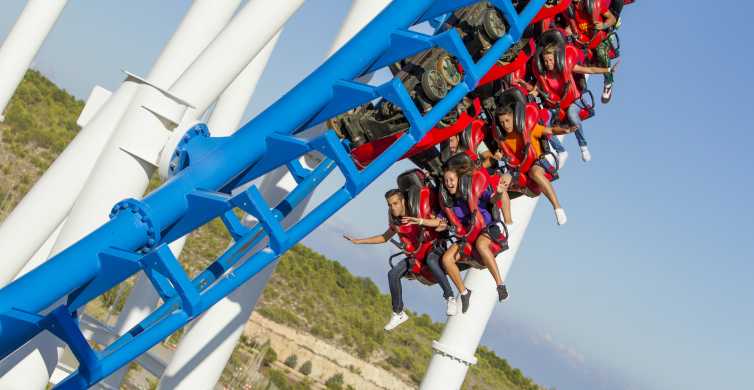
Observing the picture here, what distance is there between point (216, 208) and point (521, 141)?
2668 millimetres

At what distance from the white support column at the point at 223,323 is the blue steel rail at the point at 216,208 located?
212cm

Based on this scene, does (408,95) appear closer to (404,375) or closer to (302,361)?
(302,361)

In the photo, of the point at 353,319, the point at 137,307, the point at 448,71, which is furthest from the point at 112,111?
the point at 353,319

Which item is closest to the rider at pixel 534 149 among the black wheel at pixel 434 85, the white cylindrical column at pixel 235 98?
the black wheel at pixel 434 85

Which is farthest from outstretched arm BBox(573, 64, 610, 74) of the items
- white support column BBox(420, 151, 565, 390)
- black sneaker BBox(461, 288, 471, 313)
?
black sneaker BBox(461, 288, 471, 313)

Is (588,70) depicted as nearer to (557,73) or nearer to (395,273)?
(557,73)

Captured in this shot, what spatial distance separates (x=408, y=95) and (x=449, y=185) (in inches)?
45.2

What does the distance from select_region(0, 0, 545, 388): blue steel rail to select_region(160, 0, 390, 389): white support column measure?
2124 millimetres

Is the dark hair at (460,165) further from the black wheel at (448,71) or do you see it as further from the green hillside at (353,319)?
the green hillside at (353,319)

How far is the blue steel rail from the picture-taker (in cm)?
516

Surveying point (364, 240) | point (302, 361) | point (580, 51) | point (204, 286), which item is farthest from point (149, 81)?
point (302, 361)

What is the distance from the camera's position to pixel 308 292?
31.4 metres

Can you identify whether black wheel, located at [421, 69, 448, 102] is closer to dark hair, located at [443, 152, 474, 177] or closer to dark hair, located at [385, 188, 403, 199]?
dark hair, located at [443, 152, 474, 177]

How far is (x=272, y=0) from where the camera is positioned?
19.7ft
